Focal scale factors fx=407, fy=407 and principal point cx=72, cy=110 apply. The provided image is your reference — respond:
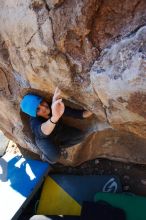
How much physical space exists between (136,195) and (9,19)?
166 centimetres

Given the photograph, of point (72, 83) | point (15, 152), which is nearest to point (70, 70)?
point (72, 83)

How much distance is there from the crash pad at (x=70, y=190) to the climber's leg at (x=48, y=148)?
403 millimetres

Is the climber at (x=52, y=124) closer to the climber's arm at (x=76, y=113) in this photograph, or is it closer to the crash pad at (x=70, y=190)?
the climber's arm at (x=76, y=113)

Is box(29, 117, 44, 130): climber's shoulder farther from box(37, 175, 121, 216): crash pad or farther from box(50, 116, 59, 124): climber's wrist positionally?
box(37, 175, 121, 216): crash pad

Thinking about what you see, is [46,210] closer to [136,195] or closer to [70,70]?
[136,195]

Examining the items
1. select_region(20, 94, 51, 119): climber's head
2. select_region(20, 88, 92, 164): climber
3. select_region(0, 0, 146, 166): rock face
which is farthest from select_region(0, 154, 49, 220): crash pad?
select_region(0, 0, 146, 166): rock face

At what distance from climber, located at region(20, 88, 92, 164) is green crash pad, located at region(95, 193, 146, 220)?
1.54 ft

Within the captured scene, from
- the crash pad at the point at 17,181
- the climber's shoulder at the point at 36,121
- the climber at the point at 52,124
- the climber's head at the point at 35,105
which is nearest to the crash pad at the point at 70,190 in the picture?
the crash pad at the point at 17,181

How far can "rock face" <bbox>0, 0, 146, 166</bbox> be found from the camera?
6.05 ft

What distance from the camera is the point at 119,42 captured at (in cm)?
187

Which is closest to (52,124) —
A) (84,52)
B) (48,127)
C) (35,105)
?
(48,127)

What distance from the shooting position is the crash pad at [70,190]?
319 cm

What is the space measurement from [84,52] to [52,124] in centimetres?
68

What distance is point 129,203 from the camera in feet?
9.75
